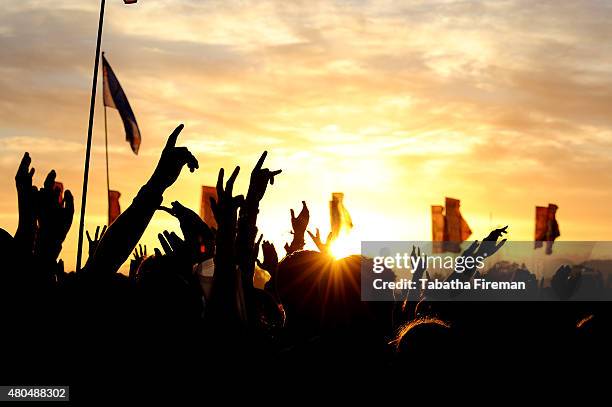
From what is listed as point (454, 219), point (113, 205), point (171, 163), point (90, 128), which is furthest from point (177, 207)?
point (454, 219)

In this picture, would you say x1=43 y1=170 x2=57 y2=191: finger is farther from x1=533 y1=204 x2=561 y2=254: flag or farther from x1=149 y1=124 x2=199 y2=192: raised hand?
x1=533 y1=204 x2=561 y2=254: flag

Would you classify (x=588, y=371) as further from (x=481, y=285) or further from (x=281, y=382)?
(x=481, y=285)

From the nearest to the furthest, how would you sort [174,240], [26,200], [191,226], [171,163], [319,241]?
[171,163]
[26,200]
[191,226]
[174,240]
[319,241]

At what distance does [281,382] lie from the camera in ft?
14.9

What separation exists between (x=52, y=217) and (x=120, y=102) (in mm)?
26852

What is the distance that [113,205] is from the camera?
49.8m

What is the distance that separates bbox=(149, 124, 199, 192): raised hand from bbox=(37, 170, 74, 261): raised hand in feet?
1.80

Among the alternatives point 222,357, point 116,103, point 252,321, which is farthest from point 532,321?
point 116,103

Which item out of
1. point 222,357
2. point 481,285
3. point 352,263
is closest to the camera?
point 222,357

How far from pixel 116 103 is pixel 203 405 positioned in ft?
92.6

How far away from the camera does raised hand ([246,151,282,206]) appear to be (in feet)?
16.2

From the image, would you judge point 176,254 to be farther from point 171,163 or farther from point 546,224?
point 546,224

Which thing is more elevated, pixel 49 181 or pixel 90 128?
pixel 90 128

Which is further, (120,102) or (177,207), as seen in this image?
(120,102)
